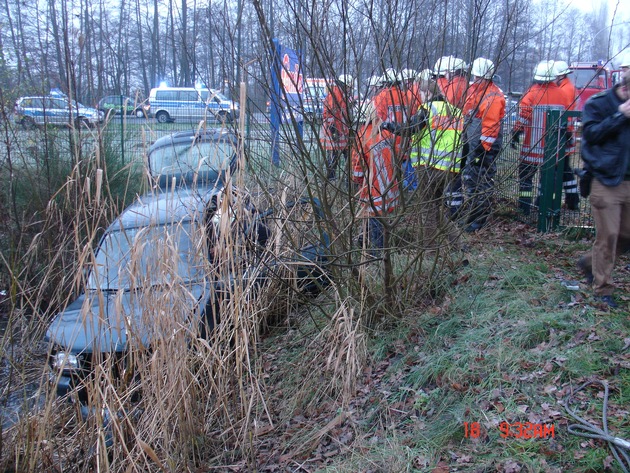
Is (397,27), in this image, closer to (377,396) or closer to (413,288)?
(413,288)

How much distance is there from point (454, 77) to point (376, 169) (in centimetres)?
88

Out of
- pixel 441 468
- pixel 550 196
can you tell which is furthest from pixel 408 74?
pixel 550 196

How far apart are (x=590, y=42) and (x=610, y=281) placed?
355 centimetres

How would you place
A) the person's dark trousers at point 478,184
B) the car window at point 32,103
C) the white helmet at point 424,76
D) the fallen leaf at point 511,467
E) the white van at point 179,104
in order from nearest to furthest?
1. the fallen leaf at point 511,467
2. the white helmet at point 424,76
3. the person's dark trousers at point 478,184
4. the white van at point 179,104
5. the car window at point 32,103

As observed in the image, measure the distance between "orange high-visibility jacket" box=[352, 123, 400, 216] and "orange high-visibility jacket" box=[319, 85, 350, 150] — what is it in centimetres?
12

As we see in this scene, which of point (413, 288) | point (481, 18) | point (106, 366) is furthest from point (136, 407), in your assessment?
point (481, 18)

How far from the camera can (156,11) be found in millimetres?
13930

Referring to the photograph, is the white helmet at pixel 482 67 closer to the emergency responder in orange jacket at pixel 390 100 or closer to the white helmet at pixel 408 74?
the white helmet at pixel 408 74

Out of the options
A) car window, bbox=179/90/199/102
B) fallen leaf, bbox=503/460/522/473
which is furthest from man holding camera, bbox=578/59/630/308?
car window, bbox=179/90/199/102

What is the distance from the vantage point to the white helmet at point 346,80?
4074 mm

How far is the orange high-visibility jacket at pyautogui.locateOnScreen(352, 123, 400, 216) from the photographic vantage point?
4316 mm

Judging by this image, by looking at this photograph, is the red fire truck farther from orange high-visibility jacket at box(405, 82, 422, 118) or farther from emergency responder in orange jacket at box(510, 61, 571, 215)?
orange high-visibility jacket at box(405, 82, 422, 118)

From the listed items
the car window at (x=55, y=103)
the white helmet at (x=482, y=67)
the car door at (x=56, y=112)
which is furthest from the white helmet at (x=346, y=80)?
the car window at (x=55, y=103)

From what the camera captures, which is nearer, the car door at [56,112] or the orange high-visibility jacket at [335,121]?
the orange high-visibility jacket at [335,121]
